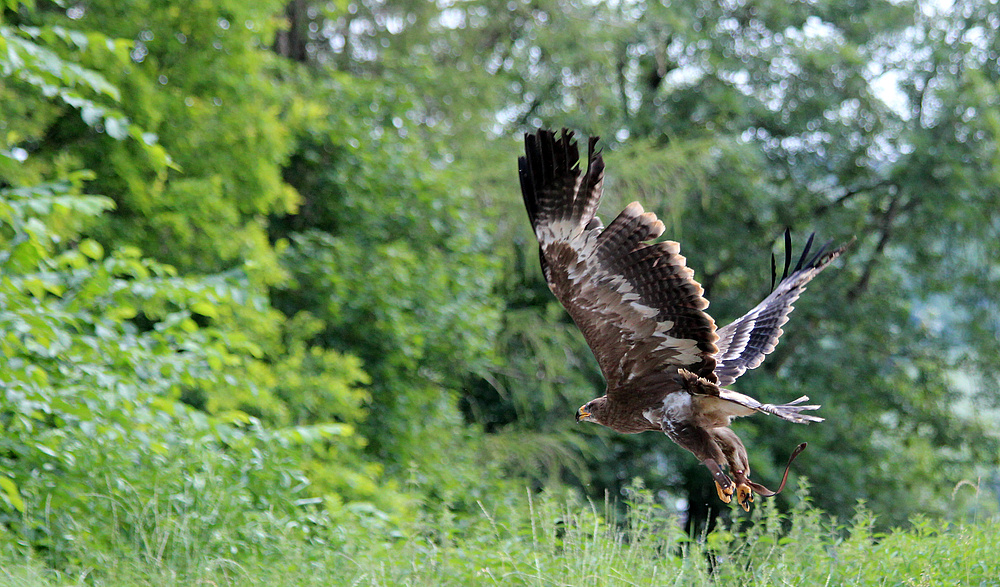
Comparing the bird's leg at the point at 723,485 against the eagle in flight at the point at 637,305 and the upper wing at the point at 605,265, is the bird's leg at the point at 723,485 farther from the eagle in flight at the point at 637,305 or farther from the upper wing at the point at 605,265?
the upper wing at the point at 605,265

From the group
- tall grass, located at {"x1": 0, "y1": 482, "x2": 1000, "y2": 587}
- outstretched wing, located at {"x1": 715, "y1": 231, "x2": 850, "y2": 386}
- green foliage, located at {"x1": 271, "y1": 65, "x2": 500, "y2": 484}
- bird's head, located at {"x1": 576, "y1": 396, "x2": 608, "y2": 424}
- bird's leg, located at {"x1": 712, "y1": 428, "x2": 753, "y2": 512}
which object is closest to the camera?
tall grass, located at {"x1": 0, "y1": 482, "x2": 1000, "y2": 587}

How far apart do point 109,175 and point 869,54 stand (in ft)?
31.9

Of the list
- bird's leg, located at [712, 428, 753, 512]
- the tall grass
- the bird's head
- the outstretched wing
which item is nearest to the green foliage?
the outstretched wing

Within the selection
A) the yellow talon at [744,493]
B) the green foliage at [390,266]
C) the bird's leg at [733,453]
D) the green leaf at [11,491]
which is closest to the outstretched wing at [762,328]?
the bird's leg at [733,453]

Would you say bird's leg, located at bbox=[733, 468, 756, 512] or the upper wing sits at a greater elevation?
the upper wing

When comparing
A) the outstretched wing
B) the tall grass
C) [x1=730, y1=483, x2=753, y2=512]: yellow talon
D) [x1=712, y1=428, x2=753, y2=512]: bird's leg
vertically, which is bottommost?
the tall grass

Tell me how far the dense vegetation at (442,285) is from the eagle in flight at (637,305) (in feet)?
1.30

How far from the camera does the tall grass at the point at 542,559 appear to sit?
3.58m

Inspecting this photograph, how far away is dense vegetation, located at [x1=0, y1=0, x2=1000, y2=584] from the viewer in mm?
4051

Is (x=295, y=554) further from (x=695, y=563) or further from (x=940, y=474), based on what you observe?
(x=940, y=474)

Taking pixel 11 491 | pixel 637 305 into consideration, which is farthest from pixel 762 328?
Result: pixel 11 491

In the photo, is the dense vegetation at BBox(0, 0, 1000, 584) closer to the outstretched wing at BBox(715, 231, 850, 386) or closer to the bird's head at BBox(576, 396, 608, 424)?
the bird's head at BBox(576, 396, 608, 424)

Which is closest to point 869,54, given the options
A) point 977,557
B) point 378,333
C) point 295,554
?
point 378,333

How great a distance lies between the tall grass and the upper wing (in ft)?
2.55
